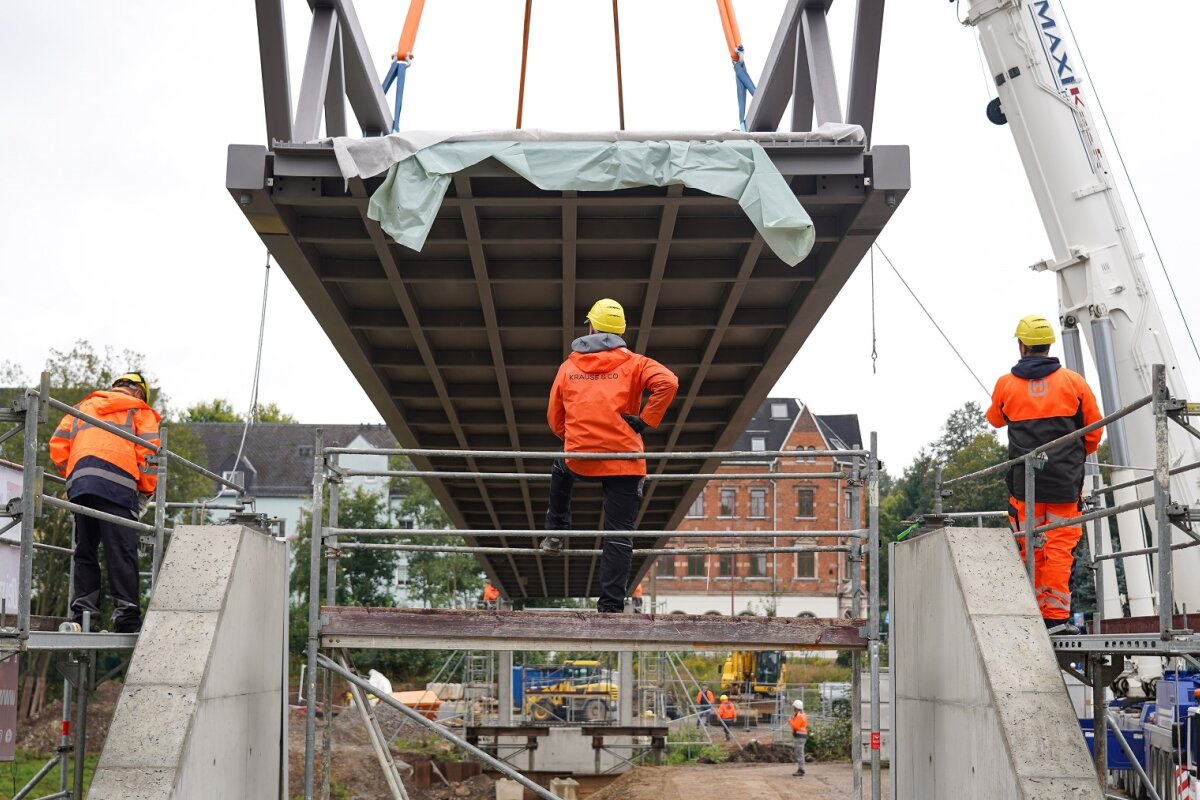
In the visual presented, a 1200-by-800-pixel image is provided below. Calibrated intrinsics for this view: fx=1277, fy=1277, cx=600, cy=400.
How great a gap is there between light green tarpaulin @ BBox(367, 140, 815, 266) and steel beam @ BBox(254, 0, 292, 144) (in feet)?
2.56

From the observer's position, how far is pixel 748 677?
4728 centimetres

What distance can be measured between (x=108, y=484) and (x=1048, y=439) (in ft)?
18.2

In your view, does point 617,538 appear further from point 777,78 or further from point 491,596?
point 491,596

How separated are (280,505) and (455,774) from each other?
153 ft

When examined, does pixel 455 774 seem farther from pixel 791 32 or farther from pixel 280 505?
pixel 280 505

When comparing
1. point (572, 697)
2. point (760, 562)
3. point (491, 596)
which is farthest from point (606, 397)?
point (760, 562)

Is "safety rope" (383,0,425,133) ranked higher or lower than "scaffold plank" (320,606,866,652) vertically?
higher

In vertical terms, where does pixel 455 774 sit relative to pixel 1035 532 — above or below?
below

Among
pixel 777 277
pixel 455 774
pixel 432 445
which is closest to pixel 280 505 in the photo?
pixel 455 774

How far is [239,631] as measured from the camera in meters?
6.82

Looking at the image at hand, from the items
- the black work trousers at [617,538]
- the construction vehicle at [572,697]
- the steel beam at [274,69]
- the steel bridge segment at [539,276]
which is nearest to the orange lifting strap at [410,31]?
the steel bridge segment at [539,276]

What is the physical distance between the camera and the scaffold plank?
24.9ft

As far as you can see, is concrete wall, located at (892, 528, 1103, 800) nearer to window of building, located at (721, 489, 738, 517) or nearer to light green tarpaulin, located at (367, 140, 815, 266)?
light green tarpaulin, located at (367, 140, 815, 266)

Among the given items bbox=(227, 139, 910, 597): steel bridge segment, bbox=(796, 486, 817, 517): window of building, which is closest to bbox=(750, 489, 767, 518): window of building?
bbox=(796, 486, 817, 517): window of building
